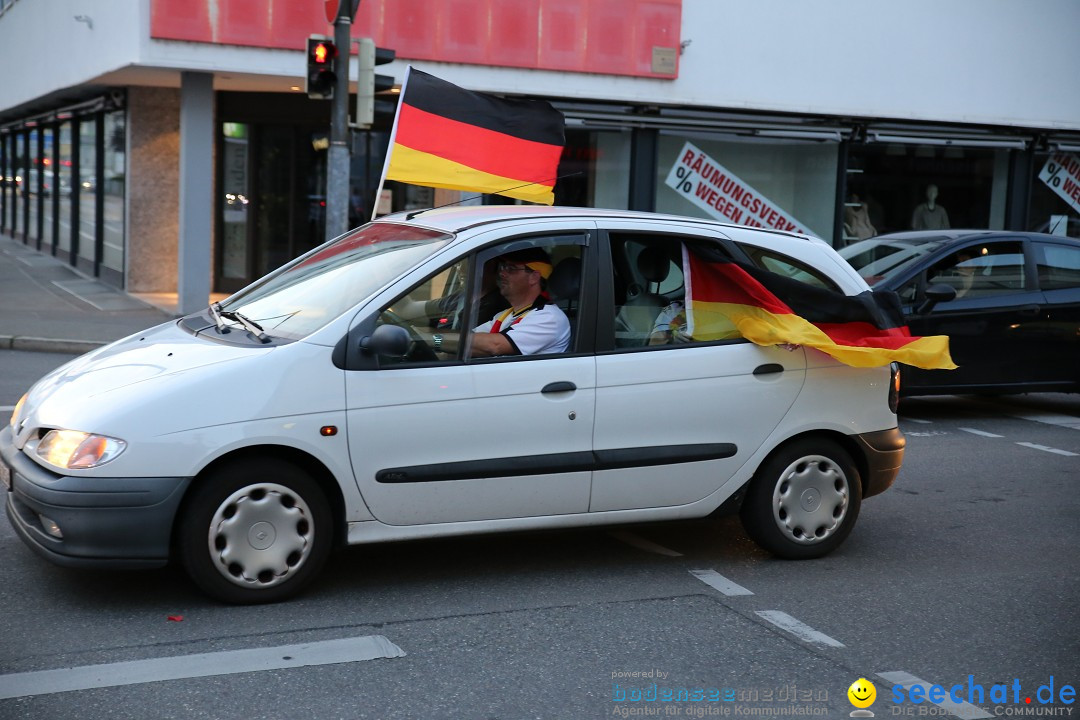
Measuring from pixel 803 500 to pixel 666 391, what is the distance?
99cm

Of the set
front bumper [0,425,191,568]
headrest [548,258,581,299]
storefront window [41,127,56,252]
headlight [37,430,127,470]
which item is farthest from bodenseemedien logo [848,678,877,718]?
storefront window [41,127,56,252]

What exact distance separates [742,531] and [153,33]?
36.6 ft

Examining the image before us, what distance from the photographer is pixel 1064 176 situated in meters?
20.8

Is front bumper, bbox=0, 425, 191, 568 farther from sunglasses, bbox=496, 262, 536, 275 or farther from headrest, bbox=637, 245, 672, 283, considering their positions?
headrest, bbox=637, 245, 672, 283

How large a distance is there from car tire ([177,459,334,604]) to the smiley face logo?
214 cm

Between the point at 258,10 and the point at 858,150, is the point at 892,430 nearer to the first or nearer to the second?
the point at 258,10

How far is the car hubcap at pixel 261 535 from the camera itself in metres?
4.86

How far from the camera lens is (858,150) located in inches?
753

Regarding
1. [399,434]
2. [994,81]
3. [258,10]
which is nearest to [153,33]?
[258,10]

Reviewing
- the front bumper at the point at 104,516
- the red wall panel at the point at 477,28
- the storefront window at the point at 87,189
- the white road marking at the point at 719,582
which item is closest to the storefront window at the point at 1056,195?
the red wall panel at the point at 477,28

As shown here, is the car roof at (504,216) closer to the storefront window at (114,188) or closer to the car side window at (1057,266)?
the car side window at (1057,266)

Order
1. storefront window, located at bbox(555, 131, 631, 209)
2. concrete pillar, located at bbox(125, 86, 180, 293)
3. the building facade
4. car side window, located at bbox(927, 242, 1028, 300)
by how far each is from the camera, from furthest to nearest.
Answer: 1. concrete pillar, located at bbox(125, 86, 180, 293)
2. storefront window, located at bbox(555, 131, 631, 209)
3. the building facade
4. car side window, located at bbox(927, 242, 1028, 300)

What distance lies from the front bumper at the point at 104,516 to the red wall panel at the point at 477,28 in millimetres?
11401

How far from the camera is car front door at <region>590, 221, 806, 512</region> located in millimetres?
5504
